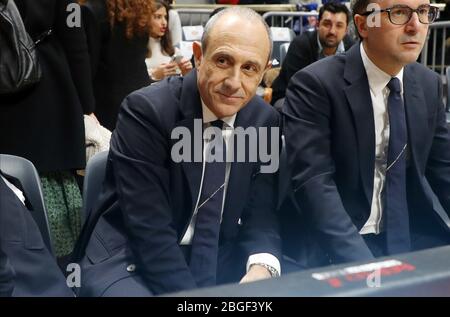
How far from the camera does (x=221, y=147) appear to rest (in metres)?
1.50

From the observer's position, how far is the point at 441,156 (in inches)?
71.0

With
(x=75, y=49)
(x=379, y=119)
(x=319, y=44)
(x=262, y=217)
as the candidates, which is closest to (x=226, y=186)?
(x=262, y=217)

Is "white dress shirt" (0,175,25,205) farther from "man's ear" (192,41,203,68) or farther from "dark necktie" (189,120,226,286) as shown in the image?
"man's ear" (192,41,203,68)

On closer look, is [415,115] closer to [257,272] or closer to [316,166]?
[316,166]

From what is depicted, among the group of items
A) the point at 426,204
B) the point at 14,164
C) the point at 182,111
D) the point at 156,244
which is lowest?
the point at 426,204

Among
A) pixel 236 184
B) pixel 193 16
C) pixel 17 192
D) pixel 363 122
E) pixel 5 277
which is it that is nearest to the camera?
pixel 5 277

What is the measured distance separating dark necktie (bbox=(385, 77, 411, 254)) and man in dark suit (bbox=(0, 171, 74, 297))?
88cm

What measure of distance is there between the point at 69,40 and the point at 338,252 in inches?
53.5

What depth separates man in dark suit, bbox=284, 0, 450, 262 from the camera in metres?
1.60

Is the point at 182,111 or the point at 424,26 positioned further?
the point at 424,26

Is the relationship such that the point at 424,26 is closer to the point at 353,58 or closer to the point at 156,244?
the point at 353,58

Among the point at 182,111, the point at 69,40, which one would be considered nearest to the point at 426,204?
the point at 182,111

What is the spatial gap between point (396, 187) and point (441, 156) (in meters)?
0.24

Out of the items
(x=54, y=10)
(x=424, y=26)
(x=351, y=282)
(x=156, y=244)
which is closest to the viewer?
(x=351, y=282)
